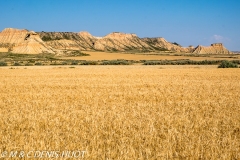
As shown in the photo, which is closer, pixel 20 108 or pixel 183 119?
pixel 183 119

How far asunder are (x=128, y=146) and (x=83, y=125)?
2218mm

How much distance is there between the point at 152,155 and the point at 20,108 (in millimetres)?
6605

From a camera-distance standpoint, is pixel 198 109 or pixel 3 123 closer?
pixel 3 123

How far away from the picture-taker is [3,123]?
27.1 ft

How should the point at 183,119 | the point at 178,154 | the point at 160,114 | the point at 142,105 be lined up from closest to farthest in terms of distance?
the point at 178,154 → the point at 183,119 → the point at 160,114 → the point at 142,105

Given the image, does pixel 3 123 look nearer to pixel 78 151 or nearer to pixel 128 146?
pixel 78 151

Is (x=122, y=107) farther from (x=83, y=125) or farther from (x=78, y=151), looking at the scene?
(x=78, y=151)

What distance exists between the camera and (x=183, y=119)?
8.91 metres

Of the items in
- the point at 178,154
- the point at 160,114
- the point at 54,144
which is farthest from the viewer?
the point at 160,114

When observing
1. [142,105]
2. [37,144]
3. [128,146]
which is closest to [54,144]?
[37,144]

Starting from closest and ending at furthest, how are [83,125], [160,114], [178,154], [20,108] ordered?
1. [178,154]
2. [83,125]
3. [160,114]
4. [20,108]

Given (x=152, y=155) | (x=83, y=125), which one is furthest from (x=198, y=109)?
(x=152, y=155)

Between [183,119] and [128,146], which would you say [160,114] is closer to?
[183,119]

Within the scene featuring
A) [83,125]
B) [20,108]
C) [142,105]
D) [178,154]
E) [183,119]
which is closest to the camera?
[178,154]
